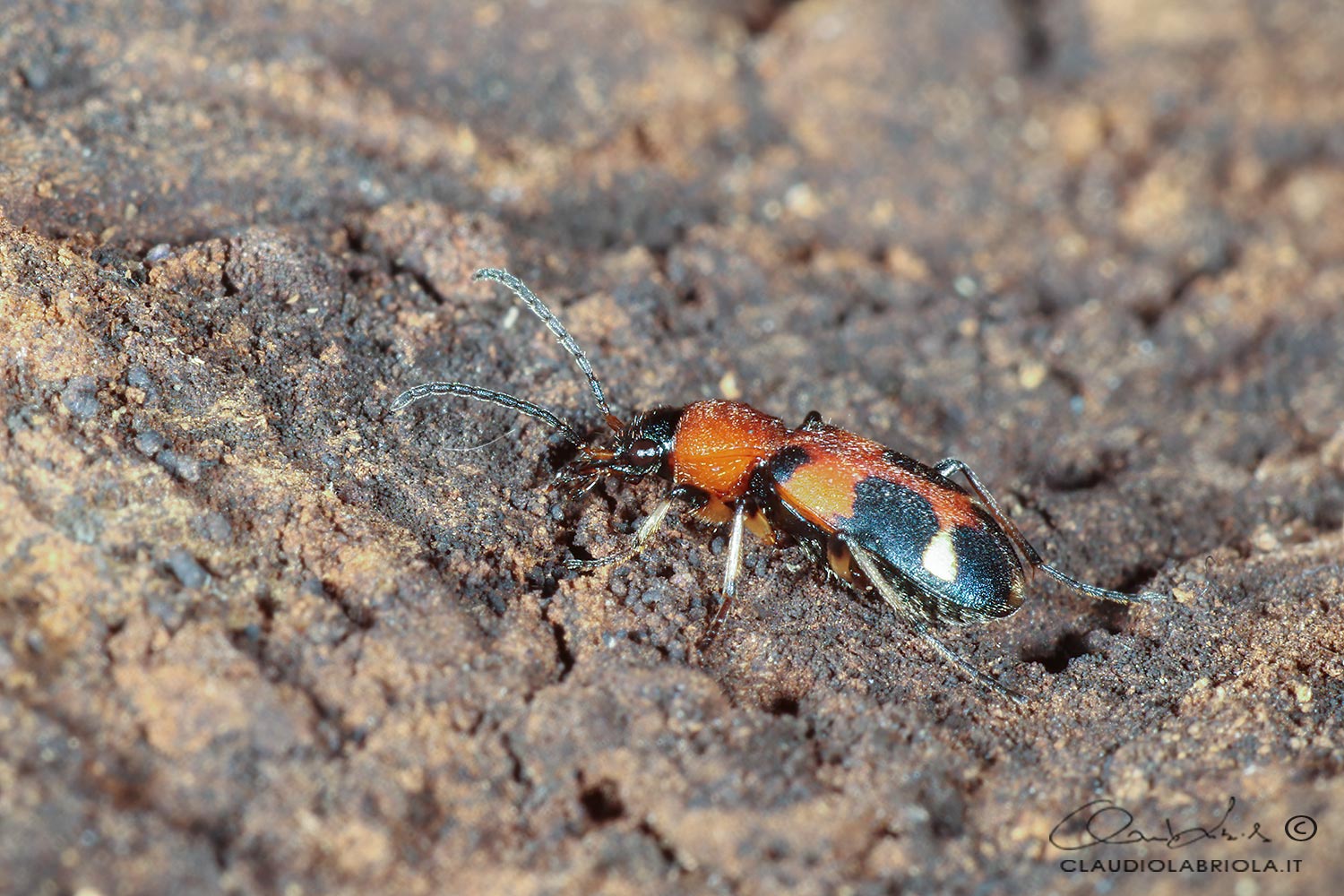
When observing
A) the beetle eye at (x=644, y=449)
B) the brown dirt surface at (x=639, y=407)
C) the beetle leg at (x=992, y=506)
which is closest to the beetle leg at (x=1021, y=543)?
the beetle leg at (x=992, y=506)

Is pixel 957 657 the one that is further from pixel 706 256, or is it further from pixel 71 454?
pixel 71 454

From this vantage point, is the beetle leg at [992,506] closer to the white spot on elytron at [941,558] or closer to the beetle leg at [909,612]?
the white spot on elytron at [941,558]

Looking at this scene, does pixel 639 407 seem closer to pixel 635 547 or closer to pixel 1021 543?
pixel 635 547

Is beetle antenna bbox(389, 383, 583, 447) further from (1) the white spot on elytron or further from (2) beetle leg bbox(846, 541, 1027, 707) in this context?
(1) the white spot on elytron

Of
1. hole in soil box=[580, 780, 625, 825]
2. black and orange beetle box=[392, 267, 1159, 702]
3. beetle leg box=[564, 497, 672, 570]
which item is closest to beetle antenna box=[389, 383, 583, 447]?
black and orange beetle box=[392, 267, 1159, 702]

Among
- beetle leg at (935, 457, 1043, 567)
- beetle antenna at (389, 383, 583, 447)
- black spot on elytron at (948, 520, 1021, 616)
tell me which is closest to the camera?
black spot on elytron at (948, 520, 1021, 616)

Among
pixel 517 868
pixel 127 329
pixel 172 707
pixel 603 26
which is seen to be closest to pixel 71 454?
pixel 127 329
